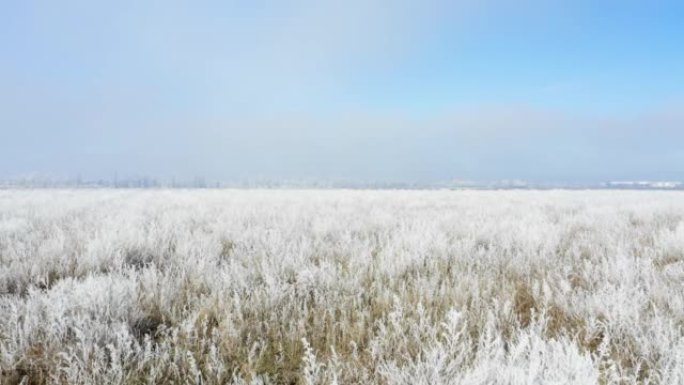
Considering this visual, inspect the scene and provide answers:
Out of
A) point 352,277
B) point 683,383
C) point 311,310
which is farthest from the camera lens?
point 352,277

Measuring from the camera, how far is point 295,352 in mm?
2518

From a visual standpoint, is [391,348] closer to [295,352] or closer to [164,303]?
[295,352]

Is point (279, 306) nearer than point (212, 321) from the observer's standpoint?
No

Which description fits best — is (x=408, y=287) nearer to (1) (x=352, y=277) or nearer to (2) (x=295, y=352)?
(1) (x=352, y=277)

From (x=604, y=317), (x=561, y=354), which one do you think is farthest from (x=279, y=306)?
(x=604, y=317)

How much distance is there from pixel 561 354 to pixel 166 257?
4346 millimetres

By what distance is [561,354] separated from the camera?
2033mm

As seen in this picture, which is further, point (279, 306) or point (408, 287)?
point (408, 287)

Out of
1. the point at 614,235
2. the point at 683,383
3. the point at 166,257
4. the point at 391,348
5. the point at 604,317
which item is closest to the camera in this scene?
the point at 683,383

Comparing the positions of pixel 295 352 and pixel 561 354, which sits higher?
pixel 561 354

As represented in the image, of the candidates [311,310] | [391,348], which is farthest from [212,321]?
[391,348]

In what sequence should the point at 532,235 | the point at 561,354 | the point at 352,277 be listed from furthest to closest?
the point at 532,235 < the point at 352,277 < the point at 561,354

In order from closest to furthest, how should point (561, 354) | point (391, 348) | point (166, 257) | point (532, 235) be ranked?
1. point (561, 354)
2. point (391, 348)
3. point (166, 257)
4. point (532, 235)

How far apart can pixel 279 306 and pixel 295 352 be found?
2.54ft
